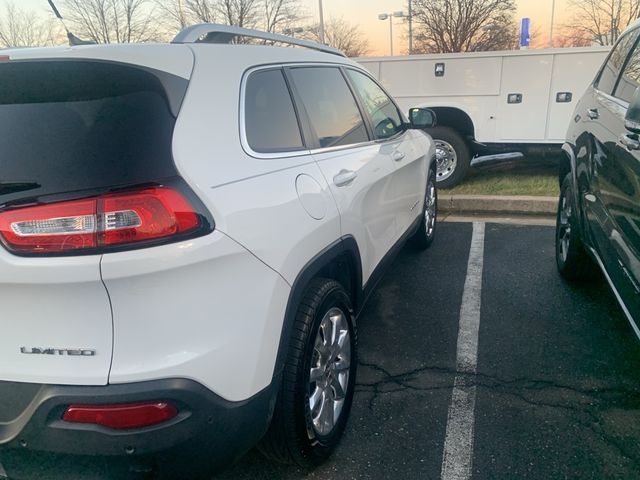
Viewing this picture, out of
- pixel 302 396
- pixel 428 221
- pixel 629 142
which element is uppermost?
pixel 629 142

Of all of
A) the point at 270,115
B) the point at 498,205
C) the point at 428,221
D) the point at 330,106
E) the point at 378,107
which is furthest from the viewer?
the point at 498,205

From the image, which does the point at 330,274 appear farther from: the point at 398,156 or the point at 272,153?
the point at 398,156

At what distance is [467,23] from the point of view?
25.2 m

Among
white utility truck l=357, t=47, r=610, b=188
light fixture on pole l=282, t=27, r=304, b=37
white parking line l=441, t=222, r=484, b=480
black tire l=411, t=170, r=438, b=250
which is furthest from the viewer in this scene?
light fixture on pole l=282, t=27, r=304, b=37

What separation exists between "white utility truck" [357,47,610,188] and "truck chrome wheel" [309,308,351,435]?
16.4 ft

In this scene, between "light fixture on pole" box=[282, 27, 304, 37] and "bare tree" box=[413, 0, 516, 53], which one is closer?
"bare tree" box=[413, 0, 516, 53]

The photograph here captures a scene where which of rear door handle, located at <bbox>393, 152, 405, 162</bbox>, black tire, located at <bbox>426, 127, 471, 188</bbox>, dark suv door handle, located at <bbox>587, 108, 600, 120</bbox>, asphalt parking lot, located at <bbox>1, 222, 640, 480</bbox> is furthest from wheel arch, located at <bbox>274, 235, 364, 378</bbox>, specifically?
black tire, located at <bbox>426, 127, 471, 188</bbox>

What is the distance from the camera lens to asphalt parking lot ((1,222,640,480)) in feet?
7.73

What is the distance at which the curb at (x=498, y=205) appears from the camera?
6.17 m

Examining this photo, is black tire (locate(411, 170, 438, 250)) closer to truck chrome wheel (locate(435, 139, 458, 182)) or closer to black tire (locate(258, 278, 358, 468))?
truck chrome wheel (locate(435, 139, 458, 182))

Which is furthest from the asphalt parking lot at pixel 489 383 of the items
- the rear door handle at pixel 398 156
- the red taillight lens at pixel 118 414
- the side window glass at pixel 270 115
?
the side window glass at pixel 270 115

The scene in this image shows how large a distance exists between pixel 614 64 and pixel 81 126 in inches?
134

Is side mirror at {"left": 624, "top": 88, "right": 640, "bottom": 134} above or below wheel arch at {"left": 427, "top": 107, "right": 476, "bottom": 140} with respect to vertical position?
above

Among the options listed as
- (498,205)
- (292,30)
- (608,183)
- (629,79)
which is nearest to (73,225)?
(608,183)
